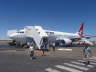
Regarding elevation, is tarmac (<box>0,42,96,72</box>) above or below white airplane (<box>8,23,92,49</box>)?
below

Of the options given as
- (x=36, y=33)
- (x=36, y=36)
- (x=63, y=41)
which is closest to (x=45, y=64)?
(x=36, y=36)

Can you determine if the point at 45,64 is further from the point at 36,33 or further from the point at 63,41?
the point at 63,41

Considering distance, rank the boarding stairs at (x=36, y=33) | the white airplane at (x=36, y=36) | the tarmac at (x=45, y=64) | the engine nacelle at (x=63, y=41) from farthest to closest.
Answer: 1. the engine nacelle at (x=63, y=41)
2. the white airplane at (x=36, y=36)
3. the boarding stairs at (x=36, y=33)
4. the tarmac at (x=45, y=64)

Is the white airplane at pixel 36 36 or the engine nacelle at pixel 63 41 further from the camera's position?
the engine nacelle at pixel 63 41

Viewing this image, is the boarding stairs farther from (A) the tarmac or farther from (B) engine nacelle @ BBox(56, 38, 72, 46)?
(A) the tarmac

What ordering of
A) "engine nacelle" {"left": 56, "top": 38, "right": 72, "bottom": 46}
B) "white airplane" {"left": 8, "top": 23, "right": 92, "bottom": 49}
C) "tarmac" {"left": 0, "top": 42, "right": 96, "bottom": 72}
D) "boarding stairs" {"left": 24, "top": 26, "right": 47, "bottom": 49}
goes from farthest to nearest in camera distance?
"engine nacelle" {"left": 56, "top": 38, "right": 72, "bottom": 46}
"white airplane" {"left": 8, "top": 23, "right": 92, "bottom": 49}
"boarding stairs" {"left": 24, "top": 26, "right": 47, "bottom": 49}
"tarmac" {"left": 0, "top": 42, "right": 96, "bottom": 72}

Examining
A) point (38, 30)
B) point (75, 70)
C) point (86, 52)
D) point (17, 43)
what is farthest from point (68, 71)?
point (17, 43)

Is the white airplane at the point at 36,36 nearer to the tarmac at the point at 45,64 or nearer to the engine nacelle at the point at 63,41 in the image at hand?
the engine nacelle at the point at 63,41

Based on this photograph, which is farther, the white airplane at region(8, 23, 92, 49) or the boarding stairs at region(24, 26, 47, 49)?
the white airplane at region(8, 23, 92, 49)

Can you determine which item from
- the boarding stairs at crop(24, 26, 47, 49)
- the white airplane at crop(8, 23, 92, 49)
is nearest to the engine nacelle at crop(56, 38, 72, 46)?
the white airplane at crop(8, 23, 92, 49)

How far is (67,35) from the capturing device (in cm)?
8069

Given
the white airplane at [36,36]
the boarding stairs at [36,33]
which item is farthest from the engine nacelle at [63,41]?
the boarding stairs at [36,33]

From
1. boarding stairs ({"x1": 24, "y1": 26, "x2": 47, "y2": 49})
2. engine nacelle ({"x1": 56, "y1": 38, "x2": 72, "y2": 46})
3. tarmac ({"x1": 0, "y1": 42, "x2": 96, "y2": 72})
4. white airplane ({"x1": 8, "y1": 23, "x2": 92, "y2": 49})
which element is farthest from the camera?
engine nacelle ({"x1": 56, "y1": 38, "x2": 72, "y2": 46})

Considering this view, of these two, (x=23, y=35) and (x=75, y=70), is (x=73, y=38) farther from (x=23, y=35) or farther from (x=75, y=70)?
(x=75, y=70)
